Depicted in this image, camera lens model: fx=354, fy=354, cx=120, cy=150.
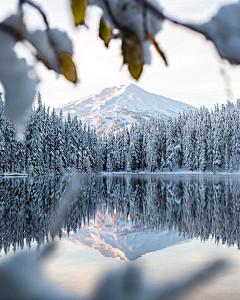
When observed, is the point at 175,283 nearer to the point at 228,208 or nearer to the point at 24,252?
the point at 24,252

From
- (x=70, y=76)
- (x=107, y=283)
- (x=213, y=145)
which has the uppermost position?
(x=213, y=145)

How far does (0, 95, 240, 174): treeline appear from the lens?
5297 centimetres

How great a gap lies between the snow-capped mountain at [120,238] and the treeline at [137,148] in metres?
34.2

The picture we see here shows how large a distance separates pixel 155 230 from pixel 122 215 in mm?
3594

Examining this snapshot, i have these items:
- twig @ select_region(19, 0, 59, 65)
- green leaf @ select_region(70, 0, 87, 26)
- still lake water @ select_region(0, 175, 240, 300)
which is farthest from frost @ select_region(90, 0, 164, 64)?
still lake water @ select_region(0, 175, 240, 300)

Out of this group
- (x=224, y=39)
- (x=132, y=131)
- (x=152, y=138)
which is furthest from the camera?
(x=132, y=131)

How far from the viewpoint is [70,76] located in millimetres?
786

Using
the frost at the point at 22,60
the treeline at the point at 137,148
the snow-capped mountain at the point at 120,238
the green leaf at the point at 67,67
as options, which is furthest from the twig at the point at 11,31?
the treeline at the point at 137,148

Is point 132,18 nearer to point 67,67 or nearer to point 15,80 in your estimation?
point 67,67

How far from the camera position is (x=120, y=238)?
1223 centimetres

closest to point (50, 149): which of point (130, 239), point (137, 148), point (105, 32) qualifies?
point (137, 148)

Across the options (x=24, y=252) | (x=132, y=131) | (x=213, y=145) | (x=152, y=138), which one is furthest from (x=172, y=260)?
(x=132, y=131)

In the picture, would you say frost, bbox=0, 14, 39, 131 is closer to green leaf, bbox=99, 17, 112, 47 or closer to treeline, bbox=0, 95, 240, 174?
green leaf, bbox=99, 17, 112, 47

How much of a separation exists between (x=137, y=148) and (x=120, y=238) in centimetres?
6878
